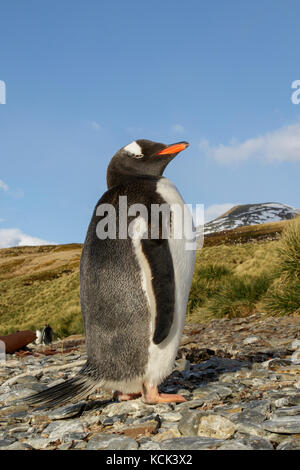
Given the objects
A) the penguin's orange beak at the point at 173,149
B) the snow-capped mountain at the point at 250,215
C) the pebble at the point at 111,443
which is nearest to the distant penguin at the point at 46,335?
the penguin's orange beak at the point at 173,149

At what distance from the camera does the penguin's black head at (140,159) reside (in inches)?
148

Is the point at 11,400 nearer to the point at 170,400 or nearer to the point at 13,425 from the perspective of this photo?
the point at 13,425

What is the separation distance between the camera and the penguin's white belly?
3.40 meters

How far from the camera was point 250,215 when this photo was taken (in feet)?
500

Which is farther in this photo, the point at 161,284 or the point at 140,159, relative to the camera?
the point at 140,159

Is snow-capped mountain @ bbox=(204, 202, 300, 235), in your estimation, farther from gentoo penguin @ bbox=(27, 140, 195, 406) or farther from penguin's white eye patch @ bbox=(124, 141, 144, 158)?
gentoo penguin @ bbox=(27, 140, 195, 406)

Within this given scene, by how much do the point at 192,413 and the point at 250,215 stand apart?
15337cm

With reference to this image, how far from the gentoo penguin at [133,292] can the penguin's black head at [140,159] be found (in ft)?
0.39

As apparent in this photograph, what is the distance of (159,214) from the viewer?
3.38 m

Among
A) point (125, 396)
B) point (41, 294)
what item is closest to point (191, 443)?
point (125, 396)

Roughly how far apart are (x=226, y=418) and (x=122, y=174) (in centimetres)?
203

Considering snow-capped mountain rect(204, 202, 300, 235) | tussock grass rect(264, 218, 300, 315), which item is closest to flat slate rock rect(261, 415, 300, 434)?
tussock grass rect(264, 218, 300, 315)

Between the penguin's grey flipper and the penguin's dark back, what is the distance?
0.11 metres

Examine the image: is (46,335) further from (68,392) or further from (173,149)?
(173,149)
